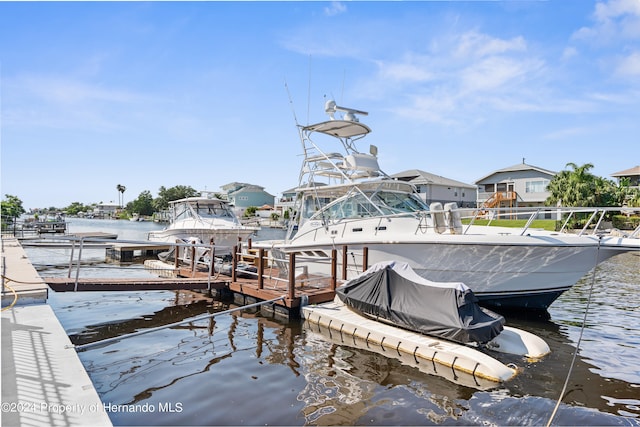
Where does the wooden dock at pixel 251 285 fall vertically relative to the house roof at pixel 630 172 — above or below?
below

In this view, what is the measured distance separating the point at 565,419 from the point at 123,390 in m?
6.40

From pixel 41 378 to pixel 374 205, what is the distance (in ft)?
29.7

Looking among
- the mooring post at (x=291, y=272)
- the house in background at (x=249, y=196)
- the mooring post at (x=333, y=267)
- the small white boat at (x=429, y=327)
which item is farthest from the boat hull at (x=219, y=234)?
the house in background at (x=249, y=196)

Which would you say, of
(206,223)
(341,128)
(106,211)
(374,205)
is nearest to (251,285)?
(374,205)

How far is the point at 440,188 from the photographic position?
45.0 metres

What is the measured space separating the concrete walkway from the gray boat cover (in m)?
5.59

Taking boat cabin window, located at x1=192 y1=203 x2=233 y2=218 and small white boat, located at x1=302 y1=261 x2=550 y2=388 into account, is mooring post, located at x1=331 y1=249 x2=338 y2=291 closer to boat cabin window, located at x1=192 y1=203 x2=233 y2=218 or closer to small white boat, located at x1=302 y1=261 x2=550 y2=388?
small white boat, located at x1=302 y1=261 x2=550 y2=388

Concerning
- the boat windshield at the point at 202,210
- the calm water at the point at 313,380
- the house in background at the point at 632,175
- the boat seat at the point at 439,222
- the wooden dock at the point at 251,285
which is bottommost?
the calm water at the point at 313,380

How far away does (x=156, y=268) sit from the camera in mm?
18000

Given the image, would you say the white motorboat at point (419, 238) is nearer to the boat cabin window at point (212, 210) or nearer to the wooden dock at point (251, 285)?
the wooden dock at point (251, 285)

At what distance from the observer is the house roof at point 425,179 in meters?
43.5

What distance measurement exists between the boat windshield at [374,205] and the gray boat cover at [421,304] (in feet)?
10.7

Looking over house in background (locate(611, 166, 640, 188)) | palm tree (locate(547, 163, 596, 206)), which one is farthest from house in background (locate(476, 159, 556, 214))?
house in background (locate(611, 166, 640, 188))

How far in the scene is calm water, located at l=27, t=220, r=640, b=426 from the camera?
5539 mm
